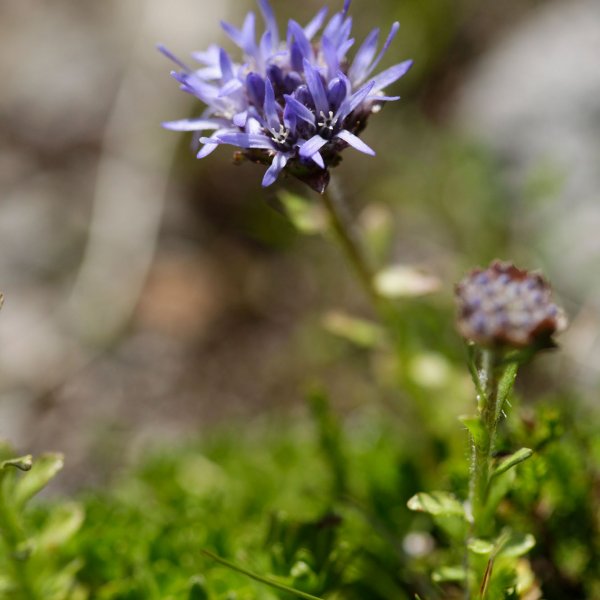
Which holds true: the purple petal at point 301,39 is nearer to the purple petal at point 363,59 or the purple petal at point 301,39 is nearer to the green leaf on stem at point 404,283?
the purple petal at point 363,59

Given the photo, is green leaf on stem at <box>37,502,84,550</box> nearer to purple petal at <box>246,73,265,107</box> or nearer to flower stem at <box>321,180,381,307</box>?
flower stem at <box>321,180,381,307</box>

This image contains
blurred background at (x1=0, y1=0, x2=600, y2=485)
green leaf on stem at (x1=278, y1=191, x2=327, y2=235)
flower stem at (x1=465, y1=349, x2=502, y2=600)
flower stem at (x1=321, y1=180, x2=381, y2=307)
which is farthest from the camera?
blurred background at (x1=0, y1=0, x2=600, y2=485)

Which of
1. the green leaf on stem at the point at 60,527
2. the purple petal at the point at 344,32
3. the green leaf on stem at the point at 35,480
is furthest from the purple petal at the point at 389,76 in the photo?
the green leaf on stem at the point at 60,527

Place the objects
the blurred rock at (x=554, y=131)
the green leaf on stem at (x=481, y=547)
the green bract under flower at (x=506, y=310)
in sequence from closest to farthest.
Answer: the green bract under flower at (x=506, y=310) < the green leaf on stem at (x=481, y=547) < the blurred rock at (x=554, y=131)

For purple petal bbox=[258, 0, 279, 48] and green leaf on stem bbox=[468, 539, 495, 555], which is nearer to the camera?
green leaf on stem bbox=[468, 539, 495, 555]

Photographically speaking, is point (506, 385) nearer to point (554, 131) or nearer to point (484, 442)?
point (484, 442)

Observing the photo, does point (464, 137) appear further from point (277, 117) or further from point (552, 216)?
point (277, 117)

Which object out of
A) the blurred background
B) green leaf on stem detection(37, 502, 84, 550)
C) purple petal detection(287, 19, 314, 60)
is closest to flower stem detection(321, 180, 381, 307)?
purple petal detection(287, 19, 314, 60)

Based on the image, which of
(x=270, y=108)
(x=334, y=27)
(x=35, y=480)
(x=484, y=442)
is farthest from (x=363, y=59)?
(x=35, y=480)
